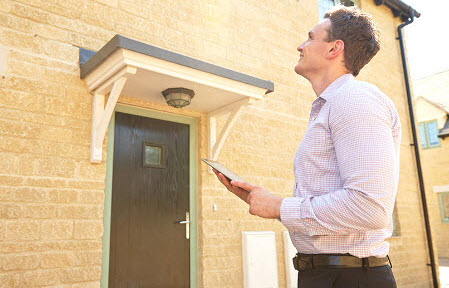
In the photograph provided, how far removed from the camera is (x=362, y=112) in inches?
54.1

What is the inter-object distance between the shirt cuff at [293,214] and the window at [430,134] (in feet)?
64.5

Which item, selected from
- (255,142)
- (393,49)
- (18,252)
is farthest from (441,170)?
(18,252)

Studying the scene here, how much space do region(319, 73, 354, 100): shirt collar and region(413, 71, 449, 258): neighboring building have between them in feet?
59.2

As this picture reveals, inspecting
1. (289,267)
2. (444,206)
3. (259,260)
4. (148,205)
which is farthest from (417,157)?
(444,206)

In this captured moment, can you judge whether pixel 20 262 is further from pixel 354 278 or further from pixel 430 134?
pixel 430 134

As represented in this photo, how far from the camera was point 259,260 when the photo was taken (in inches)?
203

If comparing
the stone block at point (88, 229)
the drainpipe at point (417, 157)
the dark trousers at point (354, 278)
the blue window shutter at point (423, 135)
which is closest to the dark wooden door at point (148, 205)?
the stone block at point (88, 229)

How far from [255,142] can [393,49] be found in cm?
592

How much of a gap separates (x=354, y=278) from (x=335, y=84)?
0.80 metres

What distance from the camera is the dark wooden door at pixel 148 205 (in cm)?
428


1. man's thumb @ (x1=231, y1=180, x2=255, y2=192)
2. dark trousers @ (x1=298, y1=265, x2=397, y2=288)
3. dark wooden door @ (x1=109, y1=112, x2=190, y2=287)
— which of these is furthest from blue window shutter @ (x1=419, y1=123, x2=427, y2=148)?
man's thumb @ (x1=231, y1=180, x2=255, y2=192)

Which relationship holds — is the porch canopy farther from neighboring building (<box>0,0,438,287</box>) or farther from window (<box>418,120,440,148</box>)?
window (<box>418,120,440,148</box>)

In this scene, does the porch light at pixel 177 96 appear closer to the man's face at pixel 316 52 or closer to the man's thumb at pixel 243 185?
the man's face at pixel 316 52

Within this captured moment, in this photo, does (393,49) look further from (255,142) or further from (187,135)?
(187,135)
